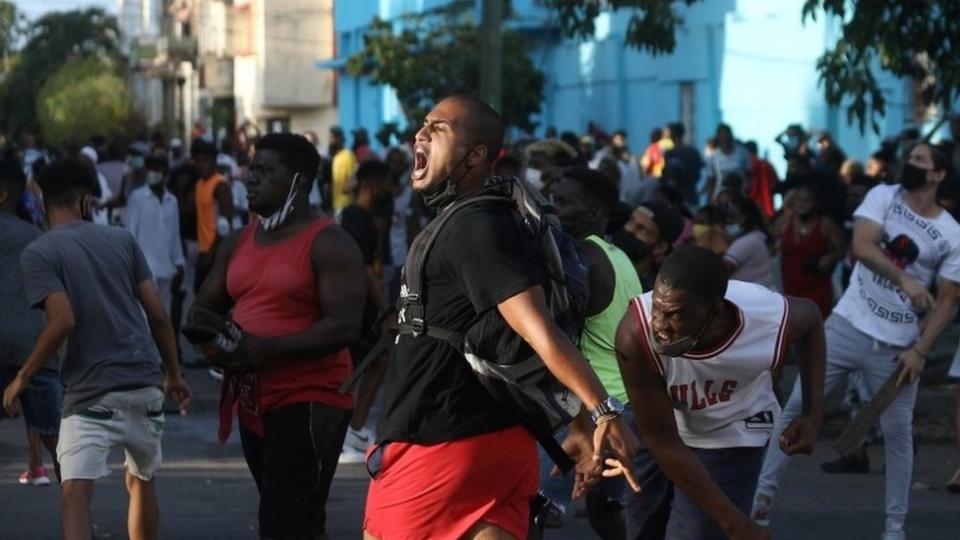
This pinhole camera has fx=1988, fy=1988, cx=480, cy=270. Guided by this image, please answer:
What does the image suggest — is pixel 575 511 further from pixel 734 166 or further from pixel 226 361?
pixel 734 166

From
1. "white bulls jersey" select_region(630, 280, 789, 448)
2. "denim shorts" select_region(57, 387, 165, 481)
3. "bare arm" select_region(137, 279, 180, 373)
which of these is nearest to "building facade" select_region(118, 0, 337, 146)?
"bare arm" select_region(137, 279, 180, 373)

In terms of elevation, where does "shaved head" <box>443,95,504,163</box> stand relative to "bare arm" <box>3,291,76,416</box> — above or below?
above

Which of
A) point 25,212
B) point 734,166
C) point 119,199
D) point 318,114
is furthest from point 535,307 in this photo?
point 318,114

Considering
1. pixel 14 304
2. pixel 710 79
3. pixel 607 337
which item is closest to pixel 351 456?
pixel 14 304

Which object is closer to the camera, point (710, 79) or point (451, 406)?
point (451, 406)

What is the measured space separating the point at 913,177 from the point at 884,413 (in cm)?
116

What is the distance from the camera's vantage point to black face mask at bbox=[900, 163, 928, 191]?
9.66 m

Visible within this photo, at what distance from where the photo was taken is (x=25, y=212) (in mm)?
11156

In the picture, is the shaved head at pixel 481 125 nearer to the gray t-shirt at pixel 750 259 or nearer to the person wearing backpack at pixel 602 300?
the person wearing backpack at pixel 602 300

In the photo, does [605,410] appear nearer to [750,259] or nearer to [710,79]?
[750,259]

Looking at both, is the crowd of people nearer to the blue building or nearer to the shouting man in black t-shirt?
the shouting man in black t-shirt

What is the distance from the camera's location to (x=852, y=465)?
11.8m

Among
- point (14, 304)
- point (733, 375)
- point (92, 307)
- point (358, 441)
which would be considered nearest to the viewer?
point (733, 375)

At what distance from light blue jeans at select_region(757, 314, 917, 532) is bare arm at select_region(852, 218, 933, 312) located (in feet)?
1.21
